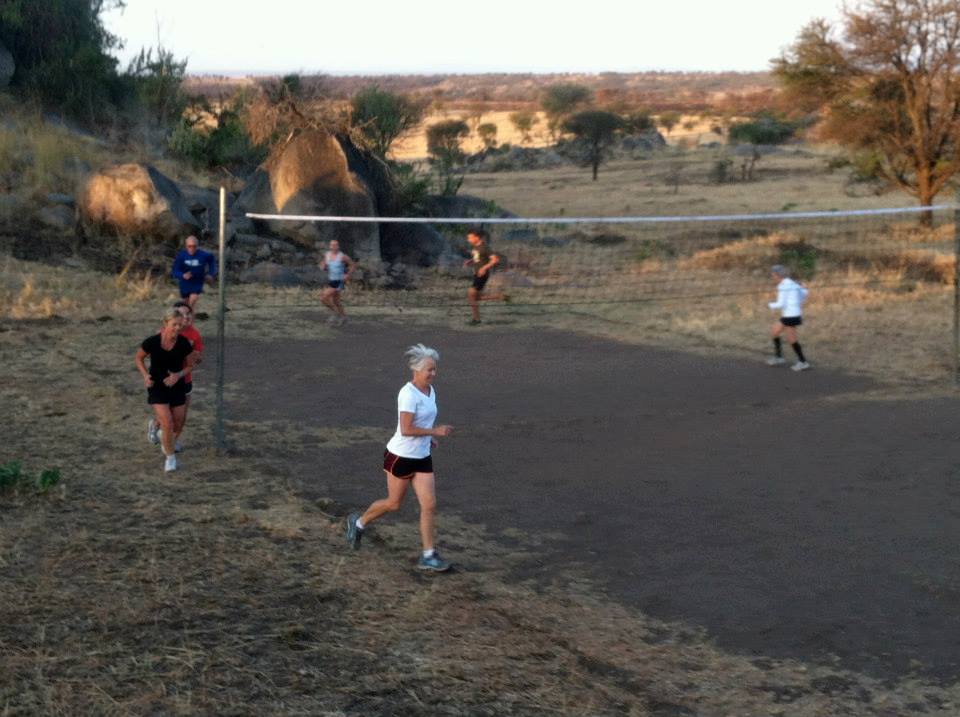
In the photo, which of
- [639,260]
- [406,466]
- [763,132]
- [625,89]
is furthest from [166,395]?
[625,89]

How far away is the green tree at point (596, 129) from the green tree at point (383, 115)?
15.0 m

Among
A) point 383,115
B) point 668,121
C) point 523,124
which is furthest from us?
point 668,121

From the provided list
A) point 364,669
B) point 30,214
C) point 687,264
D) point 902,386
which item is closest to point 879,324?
point 902,386

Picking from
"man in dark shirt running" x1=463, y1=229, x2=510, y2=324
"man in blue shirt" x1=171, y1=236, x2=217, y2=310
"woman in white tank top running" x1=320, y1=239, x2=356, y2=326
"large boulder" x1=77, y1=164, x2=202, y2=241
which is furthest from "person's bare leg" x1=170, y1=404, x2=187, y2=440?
"large boulder" x1=77, y1=164, x2=202, y2=241

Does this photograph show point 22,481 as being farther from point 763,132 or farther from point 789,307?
point 763,132

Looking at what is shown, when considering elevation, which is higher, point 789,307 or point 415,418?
point 415,418

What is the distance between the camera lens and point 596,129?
56.2m

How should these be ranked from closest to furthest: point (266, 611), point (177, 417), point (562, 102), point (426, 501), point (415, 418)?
point (266, 611) < point (415, 418) < point (426, 501) < point (177, 417) < point (562, 102)

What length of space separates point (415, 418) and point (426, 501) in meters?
0.58

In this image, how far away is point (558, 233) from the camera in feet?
113

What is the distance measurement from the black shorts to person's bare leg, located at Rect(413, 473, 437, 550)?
0.04 metres

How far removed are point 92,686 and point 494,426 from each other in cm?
751

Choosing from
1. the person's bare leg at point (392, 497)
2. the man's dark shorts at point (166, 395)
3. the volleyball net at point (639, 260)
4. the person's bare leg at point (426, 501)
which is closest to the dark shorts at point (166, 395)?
the man's dark shorts at point (166, 395)

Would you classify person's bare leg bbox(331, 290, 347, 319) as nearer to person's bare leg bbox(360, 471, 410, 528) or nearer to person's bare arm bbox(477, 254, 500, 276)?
person's bare arm bbox(477, 254, 500, 276)
